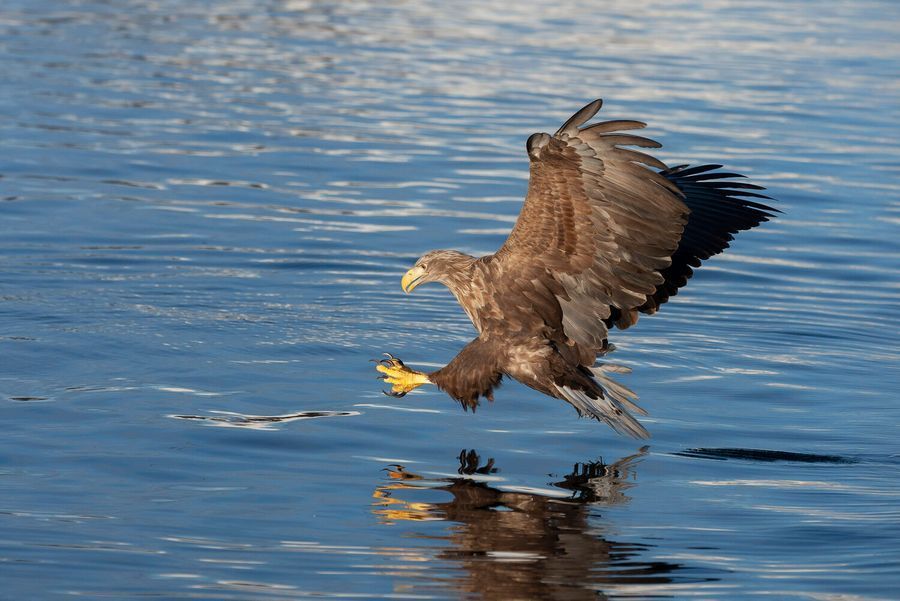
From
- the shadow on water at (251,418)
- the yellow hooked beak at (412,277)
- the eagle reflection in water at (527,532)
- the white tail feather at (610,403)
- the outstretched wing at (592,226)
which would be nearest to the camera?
the eagle reflection in water at (527,532)

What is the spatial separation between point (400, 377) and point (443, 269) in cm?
53

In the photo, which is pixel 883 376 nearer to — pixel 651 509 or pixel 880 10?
pixel 651 509

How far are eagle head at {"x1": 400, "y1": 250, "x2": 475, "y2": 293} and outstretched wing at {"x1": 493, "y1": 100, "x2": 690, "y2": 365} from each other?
0.33m


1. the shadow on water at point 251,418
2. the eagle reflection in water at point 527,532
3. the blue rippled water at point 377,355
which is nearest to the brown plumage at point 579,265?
the blue rippled water at point 377,355

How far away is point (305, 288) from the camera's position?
8688 mm

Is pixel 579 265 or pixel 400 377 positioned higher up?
pixel 579 265

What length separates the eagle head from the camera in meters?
6.42

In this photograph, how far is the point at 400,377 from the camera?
6.52 metres

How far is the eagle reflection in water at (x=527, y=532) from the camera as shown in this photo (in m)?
4.75

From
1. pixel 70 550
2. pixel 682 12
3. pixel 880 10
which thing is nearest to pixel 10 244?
pixel 70 550

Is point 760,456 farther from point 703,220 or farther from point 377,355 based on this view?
point 377,355

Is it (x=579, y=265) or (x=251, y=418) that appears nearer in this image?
(x=579, y=265)

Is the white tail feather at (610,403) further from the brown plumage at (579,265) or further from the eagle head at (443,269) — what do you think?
the eagle head at (443,269)

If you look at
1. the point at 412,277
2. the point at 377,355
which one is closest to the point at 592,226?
the point at 412,277
